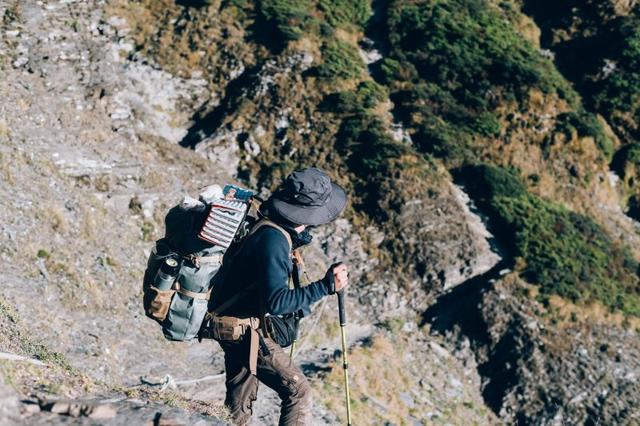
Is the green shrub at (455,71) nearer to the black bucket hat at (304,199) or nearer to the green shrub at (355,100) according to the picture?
the green shrub at (355,100)

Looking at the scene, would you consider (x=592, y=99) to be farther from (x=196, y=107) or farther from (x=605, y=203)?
(x=196, y=107)

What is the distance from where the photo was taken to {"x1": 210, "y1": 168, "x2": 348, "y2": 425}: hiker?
6.31 meters

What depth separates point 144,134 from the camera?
808 inches

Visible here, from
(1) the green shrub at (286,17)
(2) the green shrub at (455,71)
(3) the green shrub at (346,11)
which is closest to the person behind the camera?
(2) the green shrub at (455,71)

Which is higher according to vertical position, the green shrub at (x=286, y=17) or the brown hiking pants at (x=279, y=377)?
the brown hiking pants at (x=279, y=377)

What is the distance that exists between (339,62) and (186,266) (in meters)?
19.3

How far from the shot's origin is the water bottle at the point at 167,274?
22.3 ft

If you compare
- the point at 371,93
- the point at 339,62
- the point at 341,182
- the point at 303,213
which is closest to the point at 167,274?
the point at 303,213

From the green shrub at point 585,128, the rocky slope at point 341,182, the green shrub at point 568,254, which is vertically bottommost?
the rocky slope at point 341,182

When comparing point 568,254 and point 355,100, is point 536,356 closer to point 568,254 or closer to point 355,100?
point 568,254

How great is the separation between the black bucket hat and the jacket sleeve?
9.3 inches

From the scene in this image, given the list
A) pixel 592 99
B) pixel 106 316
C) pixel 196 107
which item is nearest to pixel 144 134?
pixel 196 107

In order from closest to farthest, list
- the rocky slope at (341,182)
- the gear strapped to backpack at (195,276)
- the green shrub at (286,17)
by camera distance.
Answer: the gear strapped to backpack at (195,276) < the rocky slope at (341,182) < the green shrub at (286,17)

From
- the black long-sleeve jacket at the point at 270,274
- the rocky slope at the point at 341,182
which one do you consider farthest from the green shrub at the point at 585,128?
the black long-sleeve jacket at the point at 270,274
